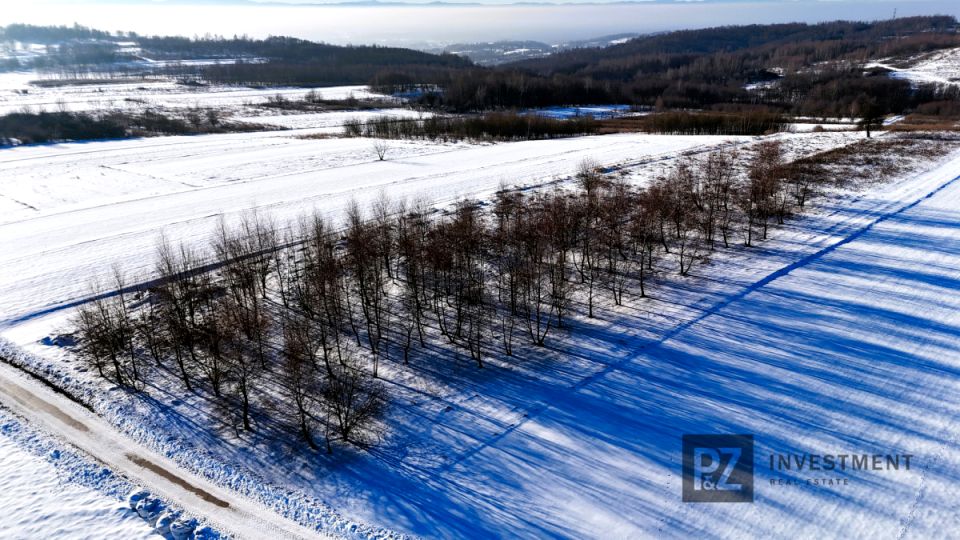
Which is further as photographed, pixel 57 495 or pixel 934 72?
pixel 934 72

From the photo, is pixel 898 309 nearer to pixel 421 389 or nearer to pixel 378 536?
pixel 421 389

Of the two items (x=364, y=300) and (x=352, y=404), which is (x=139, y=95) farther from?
(x=352, y=404)

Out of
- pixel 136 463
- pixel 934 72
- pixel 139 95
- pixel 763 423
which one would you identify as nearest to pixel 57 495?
pixel 136 463

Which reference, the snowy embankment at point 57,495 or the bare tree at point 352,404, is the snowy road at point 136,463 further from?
the bare tree at point 352,404

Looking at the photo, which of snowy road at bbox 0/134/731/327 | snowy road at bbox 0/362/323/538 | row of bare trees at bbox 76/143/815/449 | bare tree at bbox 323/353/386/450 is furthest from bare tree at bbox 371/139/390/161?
bare tree at bbox 323/353/386/450

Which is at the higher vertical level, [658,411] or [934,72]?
[934,72]

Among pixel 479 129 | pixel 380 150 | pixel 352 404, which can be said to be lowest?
pixel 352 404

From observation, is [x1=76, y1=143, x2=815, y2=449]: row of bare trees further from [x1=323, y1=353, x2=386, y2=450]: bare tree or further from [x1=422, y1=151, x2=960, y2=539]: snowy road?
[x1=422, y1=151, x2=960, y2=539]: snowy road
